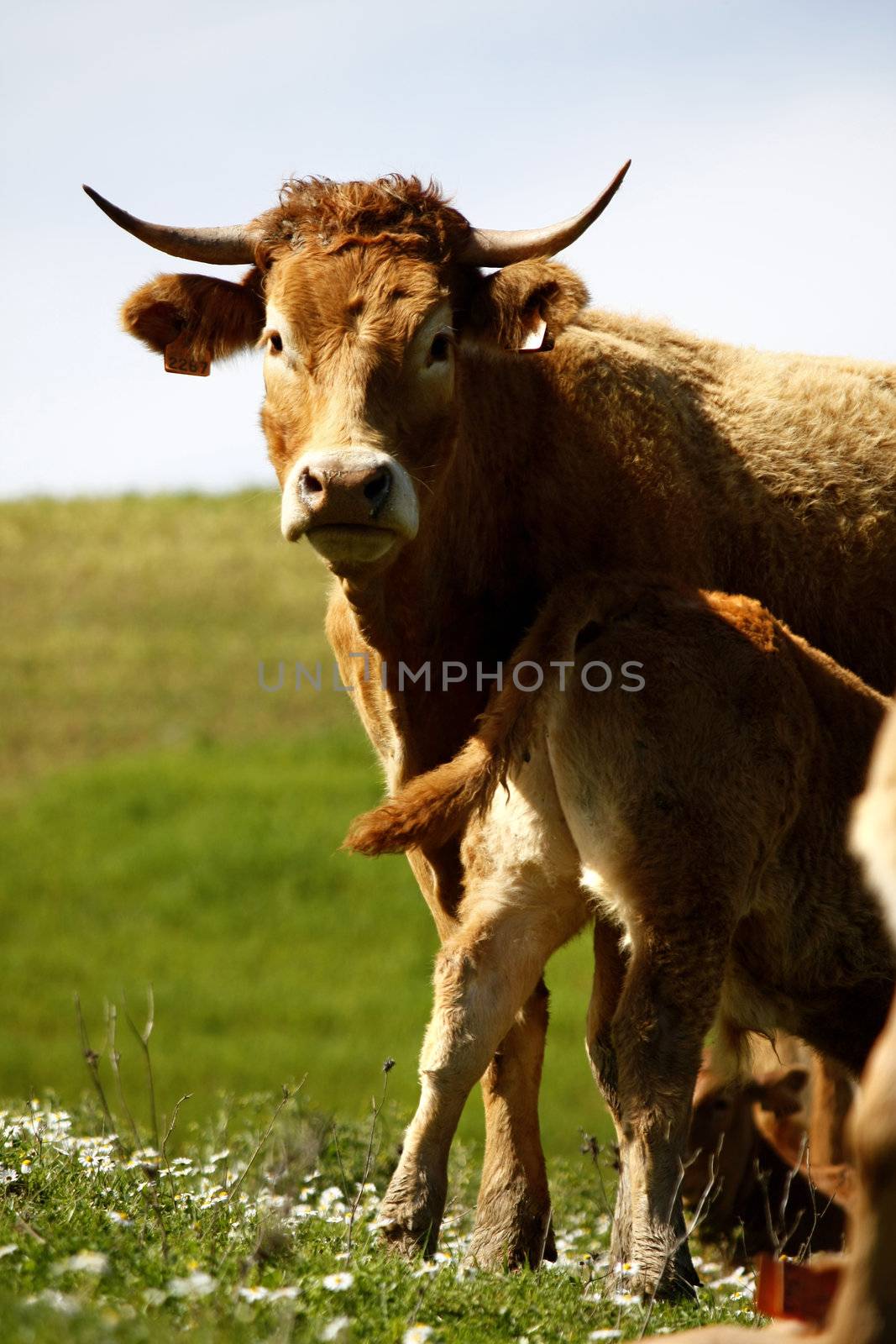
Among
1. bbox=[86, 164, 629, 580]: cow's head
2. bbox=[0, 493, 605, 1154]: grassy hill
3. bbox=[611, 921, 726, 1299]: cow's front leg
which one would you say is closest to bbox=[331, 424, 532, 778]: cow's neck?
bbox=[86, 164, 629, 580]: cow's head

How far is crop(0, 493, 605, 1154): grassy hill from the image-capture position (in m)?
20.8

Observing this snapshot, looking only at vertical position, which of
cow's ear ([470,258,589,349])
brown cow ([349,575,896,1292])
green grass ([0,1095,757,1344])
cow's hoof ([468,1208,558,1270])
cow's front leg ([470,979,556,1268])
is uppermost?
cow's ear ([470,258,589,349])

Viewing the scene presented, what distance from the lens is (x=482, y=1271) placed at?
15.3ft

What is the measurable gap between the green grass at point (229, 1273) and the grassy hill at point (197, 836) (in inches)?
438

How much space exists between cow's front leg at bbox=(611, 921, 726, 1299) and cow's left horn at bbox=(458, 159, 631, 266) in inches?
109

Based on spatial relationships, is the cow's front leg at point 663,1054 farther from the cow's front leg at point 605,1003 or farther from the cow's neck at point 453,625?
the cow's neck at point 453,625

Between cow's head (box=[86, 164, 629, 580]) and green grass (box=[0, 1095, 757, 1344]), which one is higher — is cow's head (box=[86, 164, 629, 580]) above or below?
above

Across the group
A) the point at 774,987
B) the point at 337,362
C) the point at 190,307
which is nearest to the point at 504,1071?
the point at 774,987

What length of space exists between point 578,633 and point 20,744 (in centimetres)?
2362

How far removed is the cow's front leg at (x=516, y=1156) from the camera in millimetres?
5879

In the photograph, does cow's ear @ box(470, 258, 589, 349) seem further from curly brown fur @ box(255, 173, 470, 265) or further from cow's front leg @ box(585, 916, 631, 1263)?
cow's front leg @ box(585, 916, 631, 1263)

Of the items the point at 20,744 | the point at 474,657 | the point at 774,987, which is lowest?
the point at 20,744

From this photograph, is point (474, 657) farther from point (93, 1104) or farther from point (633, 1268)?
point (93, 1104)

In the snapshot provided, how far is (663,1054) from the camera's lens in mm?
4746
